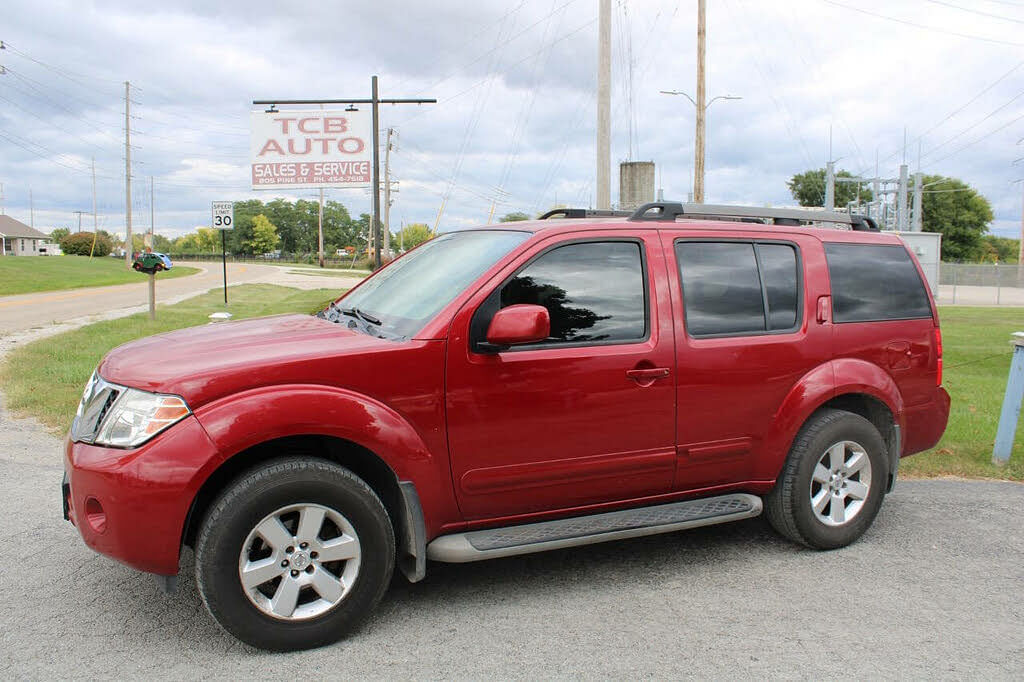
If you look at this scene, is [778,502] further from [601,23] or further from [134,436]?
[601,23]

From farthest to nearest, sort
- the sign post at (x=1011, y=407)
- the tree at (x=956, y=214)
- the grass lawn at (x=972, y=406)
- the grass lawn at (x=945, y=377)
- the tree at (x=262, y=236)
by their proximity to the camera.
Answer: the tree at (x=262, y=236) < the tree at (x=956, y=214) < the grass lawn at (x=945, y=377) < the grass lawn at (x=972, y=406) < the sign post at (x=1011, y=407)

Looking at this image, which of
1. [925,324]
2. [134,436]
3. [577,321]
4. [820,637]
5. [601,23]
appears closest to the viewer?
[134,436]

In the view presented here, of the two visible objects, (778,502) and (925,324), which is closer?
(778,502)

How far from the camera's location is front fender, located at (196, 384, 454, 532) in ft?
10.5

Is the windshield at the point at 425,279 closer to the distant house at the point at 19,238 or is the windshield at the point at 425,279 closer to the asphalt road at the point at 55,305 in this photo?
the asphalt road at the point at 55,305

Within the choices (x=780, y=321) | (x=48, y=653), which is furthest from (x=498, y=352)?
(x=48, y=653)

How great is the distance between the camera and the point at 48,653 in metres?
3.23

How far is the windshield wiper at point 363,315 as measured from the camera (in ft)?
13.2

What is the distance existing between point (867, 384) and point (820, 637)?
1.66 metres

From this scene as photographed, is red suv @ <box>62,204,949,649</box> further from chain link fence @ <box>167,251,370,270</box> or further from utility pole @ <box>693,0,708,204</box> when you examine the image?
chain link fence @ <box>167,251,370,270</box>

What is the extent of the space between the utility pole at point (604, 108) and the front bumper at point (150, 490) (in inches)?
445

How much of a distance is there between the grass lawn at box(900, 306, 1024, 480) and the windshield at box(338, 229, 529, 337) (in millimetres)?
4078

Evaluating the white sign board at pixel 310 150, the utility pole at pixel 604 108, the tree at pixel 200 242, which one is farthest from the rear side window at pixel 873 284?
the tree at pixel 200 242

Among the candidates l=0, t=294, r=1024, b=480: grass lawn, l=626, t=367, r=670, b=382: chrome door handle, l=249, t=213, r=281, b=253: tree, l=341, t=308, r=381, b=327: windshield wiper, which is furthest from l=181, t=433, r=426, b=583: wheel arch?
l=249, t=213, r=281, b=253: tree
